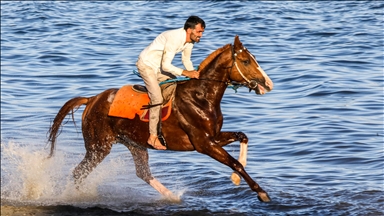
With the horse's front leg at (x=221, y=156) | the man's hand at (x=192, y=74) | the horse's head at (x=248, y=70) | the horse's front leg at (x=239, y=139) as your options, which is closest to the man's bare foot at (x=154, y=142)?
the horse's front leg at (x=221, y=156)

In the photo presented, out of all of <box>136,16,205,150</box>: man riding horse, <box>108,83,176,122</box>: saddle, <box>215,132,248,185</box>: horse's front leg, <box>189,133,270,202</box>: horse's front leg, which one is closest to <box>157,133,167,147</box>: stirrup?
<box>136,16,205,150</box>: man riding horse

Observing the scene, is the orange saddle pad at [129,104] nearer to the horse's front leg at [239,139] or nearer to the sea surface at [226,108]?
the horse's front leg at [239,139]

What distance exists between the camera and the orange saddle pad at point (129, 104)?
12102mm

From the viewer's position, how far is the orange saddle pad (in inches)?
476

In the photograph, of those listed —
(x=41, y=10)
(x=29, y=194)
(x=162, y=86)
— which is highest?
(x=162, y=86)

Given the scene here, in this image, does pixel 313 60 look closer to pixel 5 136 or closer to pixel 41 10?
pixel 5 136

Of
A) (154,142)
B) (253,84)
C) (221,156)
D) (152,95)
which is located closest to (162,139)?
(154,142)

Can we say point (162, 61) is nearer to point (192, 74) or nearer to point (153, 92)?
point (192, 74)

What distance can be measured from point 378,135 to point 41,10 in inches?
960

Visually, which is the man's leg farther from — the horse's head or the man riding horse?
the horse's head

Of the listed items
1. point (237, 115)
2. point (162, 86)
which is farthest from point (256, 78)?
→ point (237, 115)

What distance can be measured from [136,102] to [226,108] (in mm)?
7994

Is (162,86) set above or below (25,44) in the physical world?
above

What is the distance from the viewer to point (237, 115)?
1919 centimetres
